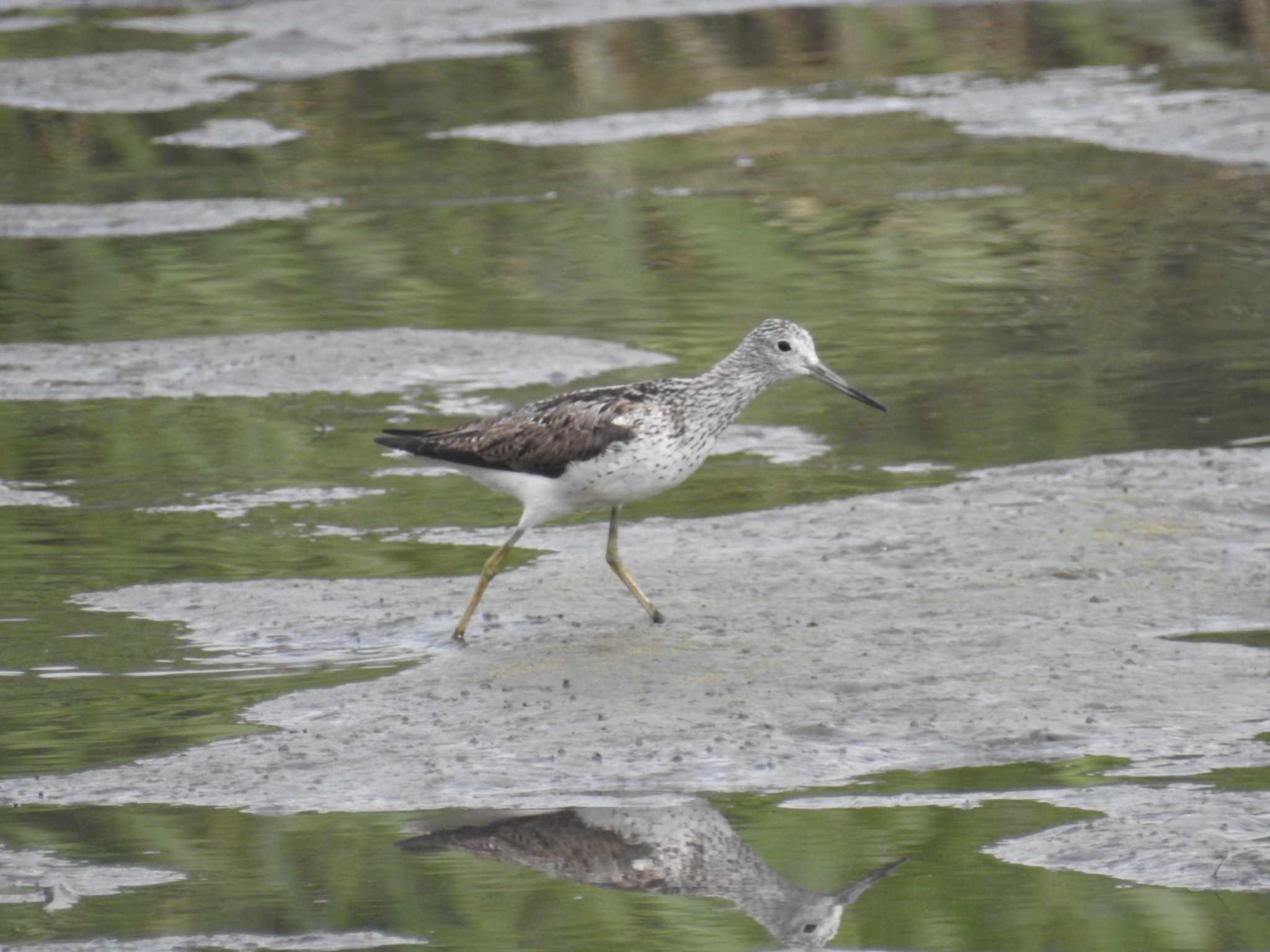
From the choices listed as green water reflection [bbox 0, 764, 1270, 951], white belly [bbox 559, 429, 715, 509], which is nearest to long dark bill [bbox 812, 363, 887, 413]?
white belly [bbox 559, 429, 715, 509]

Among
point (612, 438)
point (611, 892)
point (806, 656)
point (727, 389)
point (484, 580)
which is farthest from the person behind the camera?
point (727, 389)

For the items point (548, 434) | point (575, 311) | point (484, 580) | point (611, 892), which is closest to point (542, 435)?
point (548, 434)

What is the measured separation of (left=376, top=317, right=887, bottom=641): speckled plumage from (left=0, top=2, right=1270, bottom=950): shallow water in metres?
0.70

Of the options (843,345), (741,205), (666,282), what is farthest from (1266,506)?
(741,205)

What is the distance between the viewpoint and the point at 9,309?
12672mm

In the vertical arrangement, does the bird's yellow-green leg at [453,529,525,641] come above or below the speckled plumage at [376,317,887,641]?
below

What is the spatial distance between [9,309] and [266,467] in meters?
3.65

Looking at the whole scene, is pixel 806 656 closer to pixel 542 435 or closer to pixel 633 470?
pixel 633 470

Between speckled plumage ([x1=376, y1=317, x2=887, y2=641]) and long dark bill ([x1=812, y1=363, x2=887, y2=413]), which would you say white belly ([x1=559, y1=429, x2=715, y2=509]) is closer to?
speckled plumage ([x1=376, y1=317, x2=887, y2=641])

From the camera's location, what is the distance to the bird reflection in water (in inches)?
207

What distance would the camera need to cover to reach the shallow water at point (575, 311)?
5508 mm

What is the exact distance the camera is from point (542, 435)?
7648 mm

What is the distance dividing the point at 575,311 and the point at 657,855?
6806 millimetres

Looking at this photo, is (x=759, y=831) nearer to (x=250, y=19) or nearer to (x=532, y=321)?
(x=532, y=321)
